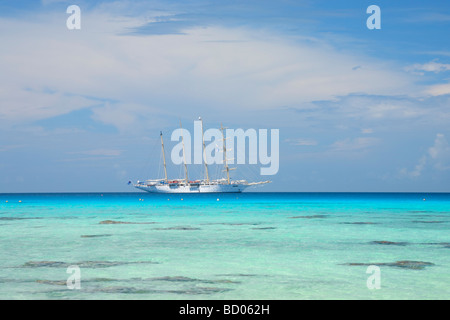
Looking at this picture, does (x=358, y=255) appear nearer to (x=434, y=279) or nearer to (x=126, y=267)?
(x=434, y=279)

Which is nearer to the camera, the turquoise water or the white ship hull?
the turquoise water

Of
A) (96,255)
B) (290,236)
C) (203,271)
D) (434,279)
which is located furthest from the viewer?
(290,236)

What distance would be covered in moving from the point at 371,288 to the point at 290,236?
13755 mm

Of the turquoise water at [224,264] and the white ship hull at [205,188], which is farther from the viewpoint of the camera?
the white ship hull at [205,188]

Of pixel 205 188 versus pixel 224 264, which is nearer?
pixel 224 264

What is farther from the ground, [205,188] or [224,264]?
[224,264]

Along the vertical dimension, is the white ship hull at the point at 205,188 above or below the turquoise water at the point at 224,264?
below

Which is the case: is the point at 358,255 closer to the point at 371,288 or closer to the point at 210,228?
the point at 371,288

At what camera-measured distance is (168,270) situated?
52.2 ft

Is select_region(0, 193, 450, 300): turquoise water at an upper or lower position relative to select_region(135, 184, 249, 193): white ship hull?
upper
